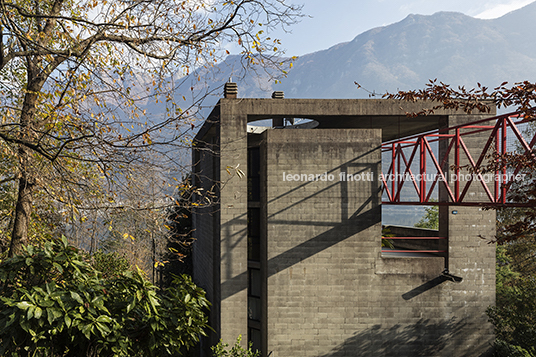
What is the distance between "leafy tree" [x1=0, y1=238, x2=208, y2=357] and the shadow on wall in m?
7.34

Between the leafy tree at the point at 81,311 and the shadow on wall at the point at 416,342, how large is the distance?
289 inches

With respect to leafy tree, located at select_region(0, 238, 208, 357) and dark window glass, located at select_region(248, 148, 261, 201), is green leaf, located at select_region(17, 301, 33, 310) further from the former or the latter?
dark window glass, located at select_region(248, 148, 261, 201)

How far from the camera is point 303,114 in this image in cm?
1167

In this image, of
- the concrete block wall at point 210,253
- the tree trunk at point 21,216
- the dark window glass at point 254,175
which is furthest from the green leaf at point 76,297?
the dark window glass at point 254,175

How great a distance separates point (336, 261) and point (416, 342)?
3.76 m

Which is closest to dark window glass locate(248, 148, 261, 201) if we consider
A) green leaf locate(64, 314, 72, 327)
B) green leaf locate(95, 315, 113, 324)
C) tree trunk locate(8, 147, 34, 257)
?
tree trunk locate(8, 147, 34, 257)

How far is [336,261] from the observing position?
37.4ft

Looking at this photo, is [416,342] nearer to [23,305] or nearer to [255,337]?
[255,337]

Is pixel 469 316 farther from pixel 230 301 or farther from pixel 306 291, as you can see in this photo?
pixel 230 301

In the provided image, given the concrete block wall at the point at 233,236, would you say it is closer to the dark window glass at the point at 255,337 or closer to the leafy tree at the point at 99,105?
the dark window glass at the point at 255,337

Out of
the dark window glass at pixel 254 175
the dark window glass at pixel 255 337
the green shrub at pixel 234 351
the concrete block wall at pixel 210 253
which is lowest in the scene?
the dark window glass at pixel 255 337

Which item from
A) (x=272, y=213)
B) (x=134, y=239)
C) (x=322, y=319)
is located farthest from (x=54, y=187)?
(x=322, y=319)

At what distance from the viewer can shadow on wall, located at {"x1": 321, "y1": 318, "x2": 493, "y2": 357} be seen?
1133 cm

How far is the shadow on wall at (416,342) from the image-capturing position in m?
11.3
